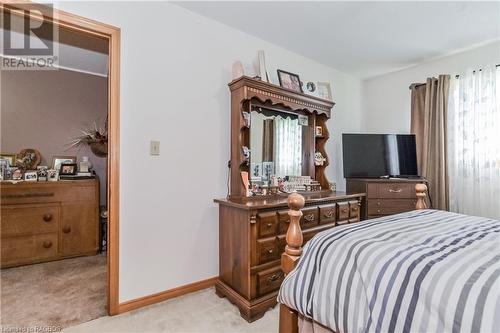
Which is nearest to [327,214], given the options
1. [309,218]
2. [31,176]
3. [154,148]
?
[309,218]

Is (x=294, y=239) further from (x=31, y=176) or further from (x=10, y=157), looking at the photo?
(x=10, y=157)

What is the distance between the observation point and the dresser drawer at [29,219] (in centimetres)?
267

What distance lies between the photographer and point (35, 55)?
299cm

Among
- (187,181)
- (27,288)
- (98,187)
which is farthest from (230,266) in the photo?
(98,187)

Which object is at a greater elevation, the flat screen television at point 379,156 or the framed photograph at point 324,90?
the framed photograph at point 324,90

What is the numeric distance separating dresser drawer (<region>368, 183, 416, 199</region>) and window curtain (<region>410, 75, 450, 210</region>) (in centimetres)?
39

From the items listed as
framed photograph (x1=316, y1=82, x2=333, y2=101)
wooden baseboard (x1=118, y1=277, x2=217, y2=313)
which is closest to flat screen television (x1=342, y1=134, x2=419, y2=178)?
framed photograph (x1=316, y1=82, x2=333, y2=101)

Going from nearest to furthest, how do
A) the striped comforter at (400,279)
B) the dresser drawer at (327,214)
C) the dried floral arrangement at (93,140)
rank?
the striped comforter at (400,279)
the dresser drawer at (327,214)
the dried floral arrangement at (93,140)

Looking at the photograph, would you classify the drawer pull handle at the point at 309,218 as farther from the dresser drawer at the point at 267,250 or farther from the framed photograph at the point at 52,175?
the framed photograph at the point at 52,175

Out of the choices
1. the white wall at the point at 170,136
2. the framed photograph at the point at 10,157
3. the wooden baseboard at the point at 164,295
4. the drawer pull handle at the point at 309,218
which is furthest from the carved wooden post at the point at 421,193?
the framed photograph at the point at 10,157

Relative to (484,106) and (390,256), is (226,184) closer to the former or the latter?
(390,256)

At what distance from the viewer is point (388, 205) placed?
2801 mm

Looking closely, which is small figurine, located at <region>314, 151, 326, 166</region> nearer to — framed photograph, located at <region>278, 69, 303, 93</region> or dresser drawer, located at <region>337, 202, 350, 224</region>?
dresser drawer, located at <region>337, 202, 350, 224</region>

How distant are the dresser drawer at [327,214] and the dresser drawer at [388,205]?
72 cm
